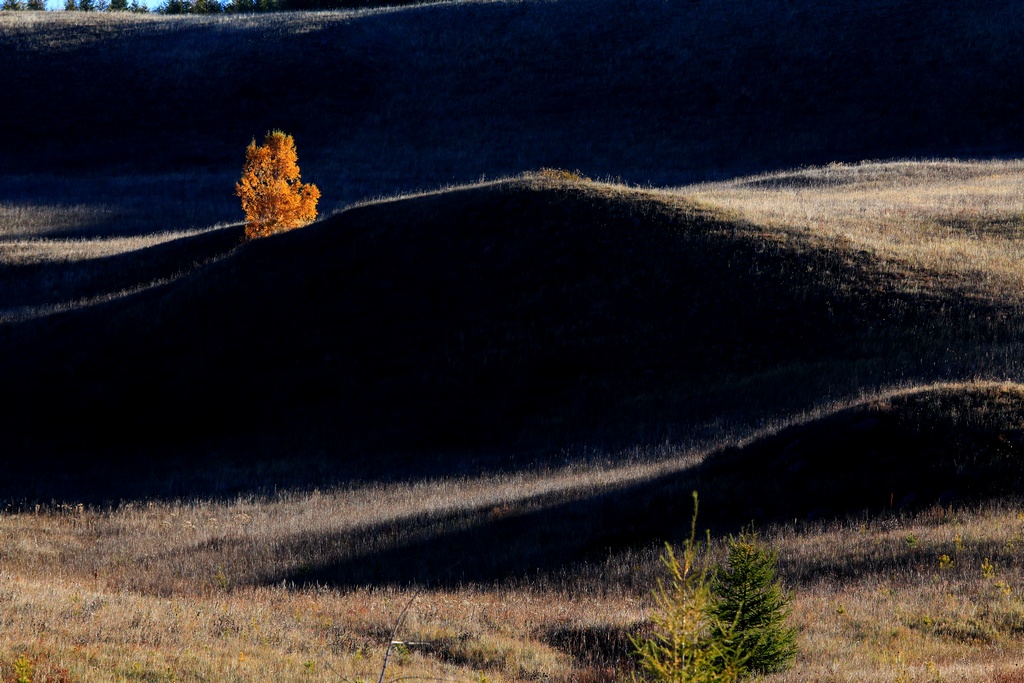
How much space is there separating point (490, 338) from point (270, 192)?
55.1ft

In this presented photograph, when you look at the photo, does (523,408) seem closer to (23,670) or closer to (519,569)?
(519,569)

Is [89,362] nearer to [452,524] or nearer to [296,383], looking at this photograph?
[296,383]

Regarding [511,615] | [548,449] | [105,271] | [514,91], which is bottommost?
[548,449]

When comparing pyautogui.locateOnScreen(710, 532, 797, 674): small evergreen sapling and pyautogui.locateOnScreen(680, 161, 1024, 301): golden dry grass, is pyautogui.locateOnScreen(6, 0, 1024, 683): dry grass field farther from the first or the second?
pyautogui.locateOnScreen(710, 532, 797, 674): small evergreen sapling

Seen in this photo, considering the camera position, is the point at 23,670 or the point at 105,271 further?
the point at 105,271

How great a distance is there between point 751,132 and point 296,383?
4257 centimetres

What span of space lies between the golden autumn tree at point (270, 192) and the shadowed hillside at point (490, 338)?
19.1 ft

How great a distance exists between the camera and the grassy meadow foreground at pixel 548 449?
10.6 meters

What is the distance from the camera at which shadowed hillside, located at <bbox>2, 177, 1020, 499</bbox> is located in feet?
75.3

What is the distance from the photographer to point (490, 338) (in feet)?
88.7

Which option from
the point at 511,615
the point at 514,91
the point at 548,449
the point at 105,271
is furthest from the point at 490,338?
the point at 514,91

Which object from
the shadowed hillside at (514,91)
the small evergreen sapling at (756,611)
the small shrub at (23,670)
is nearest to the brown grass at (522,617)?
the small shrub at (23,670)

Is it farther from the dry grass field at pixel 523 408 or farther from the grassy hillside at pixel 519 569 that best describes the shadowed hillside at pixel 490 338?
the grassy hillside at pixel 519 569

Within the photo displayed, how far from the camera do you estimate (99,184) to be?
6306cm
